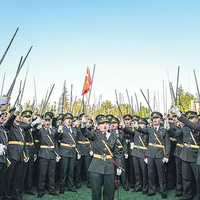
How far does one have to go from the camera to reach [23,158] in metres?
6.07

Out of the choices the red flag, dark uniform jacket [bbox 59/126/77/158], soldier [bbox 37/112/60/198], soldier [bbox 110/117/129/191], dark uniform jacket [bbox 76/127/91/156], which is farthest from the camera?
the red flag

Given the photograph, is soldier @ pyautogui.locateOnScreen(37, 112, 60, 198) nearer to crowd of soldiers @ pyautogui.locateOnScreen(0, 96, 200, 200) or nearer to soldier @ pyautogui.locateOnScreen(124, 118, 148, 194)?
crowd of soldiers @ pyautogui.locateOnScreen(0, 96, 200, 200)

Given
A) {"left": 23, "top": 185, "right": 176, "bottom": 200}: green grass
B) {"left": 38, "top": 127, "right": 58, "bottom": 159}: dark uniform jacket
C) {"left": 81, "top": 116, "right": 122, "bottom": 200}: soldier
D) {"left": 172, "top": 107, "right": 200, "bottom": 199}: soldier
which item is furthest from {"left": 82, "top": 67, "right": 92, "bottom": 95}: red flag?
{"left": 172, "top": 107, "right": 200, "bottom": 199}: soldier

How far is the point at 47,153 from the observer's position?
687 cm

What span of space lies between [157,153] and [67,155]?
9.09 ft

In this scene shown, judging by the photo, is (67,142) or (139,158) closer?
(67,142)

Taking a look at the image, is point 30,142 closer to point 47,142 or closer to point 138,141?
point 47,142

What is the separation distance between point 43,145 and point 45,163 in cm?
54

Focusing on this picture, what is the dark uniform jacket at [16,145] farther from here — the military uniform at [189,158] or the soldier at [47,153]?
the military uniform at [189,158]

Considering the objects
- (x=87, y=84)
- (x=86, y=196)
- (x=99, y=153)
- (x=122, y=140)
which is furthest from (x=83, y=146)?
(x=99, y=153)

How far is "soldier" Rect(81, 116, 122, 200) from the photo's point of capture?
4.73 metres

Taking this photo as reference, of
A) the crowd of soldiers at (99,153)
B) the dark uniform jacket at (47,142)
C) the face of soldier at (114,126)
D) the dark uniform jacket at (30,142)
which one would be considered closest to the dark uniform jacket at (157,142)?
the crowd of soldiers at (99,153)

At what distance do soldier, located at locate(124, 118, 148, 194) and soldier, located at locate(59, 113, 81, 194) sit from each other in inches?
69.9

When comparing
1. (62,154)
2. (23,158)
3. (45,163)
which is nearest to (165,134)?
(62,154)
